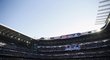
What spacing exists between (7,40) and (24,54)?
693 cm

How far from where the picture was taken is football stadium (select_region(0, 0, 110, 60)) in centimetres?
3375

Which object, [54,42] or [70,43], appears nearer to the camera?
[70,43]

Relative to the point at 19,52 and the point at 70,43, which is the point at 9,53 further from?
the point at 70,43

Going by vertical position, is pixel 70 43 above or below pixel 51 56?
above

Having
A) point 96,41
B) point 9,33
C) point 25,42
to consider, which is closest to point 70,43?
point 96,41

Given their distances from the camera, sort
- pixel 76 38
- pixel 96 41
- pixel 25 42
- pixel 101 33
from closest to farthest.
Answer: pixel 101 33 < pixel 96 41 < pixel 76 38 < pixel 25 42

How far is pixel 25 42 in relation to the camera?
46781mm

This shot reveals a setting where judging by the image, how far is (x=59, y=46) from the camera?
47.2 metres

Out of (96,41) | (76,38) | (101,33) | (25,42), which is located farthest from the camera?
(25,42)

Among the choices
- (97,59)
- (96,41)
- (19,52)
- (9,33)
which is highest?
(9,33)

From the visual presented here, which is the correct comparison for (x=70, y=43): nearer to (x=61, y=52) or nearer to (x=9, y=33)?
(x=61, y=52)

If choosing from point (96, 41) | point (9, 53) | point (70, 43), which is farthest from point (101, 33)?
point (9, 53)

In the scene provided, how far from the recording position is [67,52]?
44.0m

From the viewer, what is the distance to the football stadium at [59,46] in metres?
33.8
